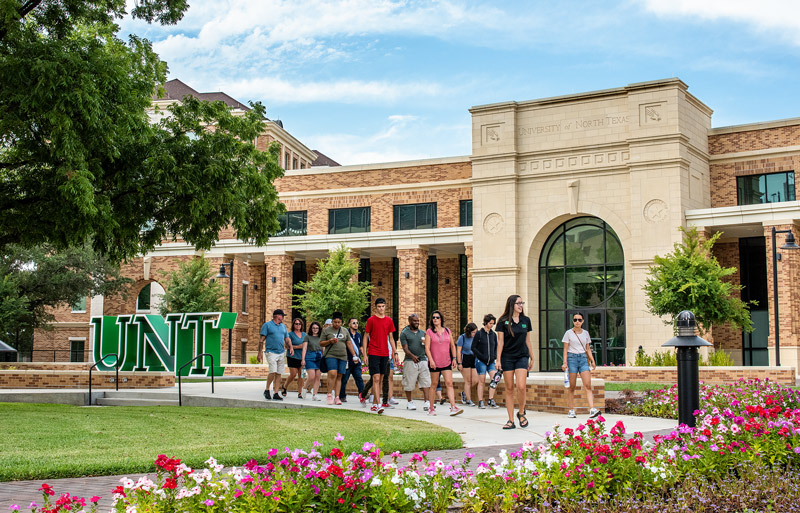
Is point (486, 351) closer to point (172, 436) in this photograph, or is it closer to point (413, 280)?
point (172, 436)

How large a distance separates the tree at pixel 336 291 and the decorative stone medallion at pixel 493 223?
20.7 ft

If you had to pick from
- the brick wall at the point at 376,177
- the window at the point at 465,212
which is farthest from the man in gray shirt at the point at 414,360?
the brick wall at the point at 376,177

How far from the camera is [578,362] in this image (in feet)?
45.2

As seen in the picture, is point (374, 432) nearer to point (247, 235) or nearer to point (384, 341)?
point (384, 341)

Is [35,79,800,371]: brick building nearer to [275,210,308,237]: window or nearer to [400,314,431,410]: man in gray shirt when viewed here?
[275,210,308,237]: window

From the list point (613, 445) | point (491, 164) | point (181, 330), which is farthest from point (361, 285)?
point (613, 445)

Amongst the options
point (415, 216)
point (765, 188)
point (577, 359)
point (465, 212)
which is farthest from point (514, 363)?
point (415, 216)

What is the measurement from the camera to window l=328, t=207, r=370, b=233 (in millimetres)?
42750

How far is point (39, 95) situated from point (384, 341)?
275 inches

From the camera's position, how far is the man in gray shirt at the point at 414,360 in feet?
48.4

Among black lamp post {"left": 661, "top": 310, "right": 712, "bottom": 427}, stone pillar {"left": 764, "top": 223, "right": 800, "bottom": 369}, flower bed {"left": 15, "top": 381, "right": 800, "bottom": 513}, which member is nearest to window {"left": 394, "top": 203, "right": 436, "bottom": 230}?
stone pillar {"left": 764, "top": 223, "right": 800, "bottom": 369}

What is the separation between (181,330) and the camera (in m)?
27.2

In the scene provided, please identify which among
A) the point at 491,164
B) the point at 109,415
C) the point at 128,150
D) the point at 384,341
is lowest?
the point at 109,415

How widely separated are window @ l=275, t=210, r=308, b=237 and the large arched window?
13482 mm
